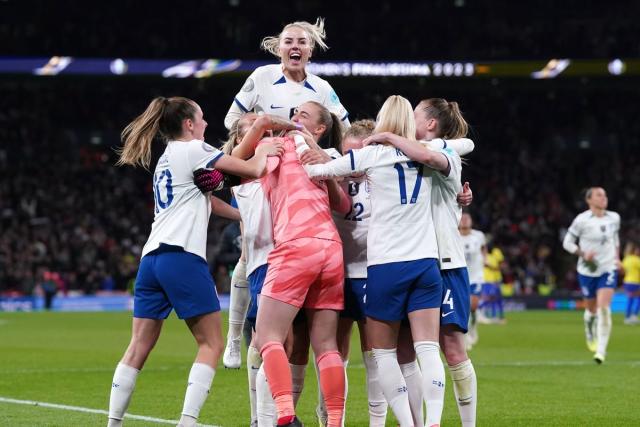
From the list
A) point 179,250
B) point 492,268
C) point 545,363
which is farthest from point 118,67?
point 179,250

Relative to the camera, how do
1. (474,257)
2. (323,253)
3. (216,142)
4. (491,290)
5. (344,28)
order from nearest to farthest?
(323,253)
(474,257)
(491,290)
(344,28)
(216,142)

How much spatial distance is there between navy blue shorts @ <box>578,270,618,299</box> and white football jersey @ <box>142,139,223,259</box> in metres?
10.2

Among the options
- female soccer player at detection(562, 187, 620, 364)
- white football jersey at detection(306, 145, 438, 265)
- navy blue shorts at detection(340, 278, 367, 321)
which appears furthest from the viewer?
female soccer player at detection(562, 187, 620, 364)

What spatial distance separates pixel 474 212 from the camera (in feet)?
134

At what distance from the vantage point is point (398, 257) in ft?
23.6

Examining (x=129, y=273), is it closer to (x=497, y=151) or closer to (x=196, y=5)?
(x=196, y=5)

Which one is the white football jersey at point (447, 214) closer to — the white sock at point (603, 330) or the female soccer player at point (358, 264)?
the female soccer player at point (358, 264)

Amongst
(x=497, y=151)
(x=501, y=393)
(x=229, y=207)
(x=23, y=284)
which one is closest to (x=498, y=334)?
(x=501, y=393)

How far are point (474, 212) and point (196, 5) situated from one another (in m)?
12.9

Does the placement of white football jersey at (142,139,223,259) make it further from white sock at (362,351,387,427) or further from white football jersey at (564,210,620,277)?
white football jersey at (564,210,620,277)

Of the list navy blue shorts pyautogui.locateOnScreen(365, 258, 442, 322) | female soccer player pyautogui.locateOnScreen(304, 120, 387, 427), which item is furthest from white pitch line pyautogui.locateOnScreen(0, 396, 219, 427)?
navy blue shorts pyautogui.locateOnScreen(365, 258, 442, 322)

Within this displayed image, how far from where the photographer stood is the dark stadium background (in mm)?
37281

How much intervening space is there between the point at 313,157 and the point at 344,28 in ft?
112

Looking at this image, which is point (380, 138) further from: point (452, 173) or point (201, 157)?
point (201, 157)
